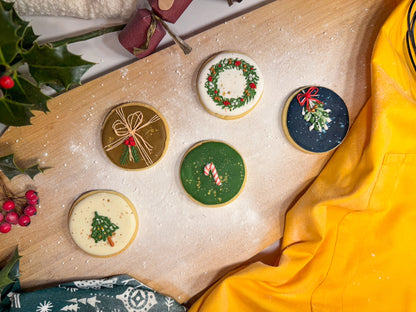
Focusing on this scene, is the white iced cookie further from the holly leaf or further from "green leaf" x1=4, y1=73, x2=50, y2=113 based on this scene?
the holly leaf

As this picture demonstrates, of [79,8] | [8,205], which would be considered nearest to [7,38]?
[79,8]

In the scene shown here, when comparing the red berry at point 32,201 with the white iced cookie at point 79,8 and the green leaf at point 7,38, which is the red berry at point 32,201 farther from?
the white iced cookie at point 79,8

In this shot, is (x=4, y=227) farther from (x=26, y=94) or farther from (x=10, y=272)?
(x=26, y=94)

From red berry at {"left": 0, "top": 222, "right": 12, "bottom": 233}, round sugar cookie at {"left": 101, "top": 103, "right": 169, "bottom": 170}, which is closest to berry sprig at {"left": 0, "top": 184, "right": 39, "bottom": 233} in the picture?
red berry at {"left": 0, "top": 222, "right": 12, "bottom": 233}

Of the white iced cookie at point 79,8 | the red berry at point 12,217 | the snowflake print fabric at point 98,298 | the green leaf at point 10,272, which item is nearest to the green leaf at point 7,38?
the white iced cookie at point 79,8

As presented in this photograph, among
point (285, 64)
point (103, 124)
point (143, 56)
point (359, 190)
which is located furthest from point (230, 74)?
point (359, 190)

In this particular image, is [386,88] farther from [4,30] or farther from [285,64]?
[4,30]
